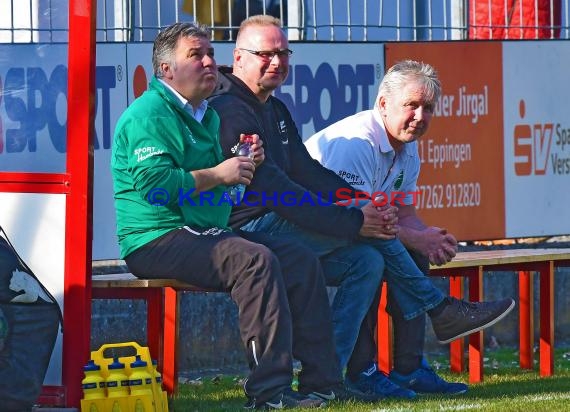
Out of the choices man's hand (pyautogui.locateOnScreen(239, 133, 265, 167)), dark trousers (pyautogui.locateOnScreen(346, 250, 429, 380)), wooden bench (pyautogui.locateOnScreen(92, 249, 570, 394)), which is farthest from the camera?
dark trousers (pyautogui.locateOnScreen(346, 250, 429, 380))

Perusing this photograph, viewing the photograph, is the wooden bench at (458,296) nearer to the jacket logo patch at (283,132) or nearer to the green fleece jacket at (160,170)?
the green fleece jacket at (160,170)

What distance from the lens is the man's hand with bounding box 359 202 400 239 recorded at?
23.1ft

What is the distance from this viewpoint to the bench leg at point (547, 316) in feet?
27.0

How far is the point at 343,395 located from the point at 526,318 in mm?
2094

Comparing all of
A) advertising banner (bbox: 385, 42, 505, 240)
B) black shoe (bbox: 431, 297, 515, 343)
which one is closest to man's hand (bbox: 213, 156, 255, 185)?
black shoe (bbox: 431, 297, 515, 343)

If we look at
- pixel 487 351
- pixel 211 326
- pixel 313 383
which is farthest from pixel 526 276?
pixel 313 383

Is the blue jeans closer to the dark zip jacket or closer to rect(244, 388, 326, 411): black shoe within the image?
the dark zip jacket

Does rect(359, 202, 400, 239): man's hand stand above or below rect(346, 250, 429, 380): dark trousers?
above

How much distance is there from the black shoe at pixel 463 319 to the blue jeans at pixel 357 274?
0.22 feet

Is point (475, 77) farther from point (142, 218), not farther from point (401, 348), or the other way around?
point (142, 218)

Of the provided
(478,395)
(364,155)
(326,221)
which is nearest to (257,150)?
(326,221)

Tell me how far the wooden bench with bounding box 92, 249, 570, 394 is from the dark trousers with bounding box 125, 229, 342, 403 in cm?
Result: 24

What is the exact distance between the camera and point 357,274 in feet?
23.1

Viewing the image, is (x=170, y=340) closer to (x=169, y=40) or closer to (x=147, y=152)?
(x=147, y=152)
